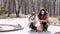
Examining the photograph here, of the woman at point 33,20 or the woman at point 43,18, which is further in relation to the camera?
the woman at point 33,20

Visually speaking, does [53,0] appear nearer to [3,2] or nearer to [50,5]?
[50,5]

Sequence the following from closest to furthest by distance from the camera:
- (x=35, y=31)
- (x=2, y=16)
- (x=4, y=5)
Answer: (x=35, y=31) < (x=2, y=16) < (x=4, y=5)

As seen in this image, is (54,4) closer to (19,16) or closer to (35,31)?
(19,16)

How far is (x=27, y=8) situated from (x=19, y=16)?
1.33m

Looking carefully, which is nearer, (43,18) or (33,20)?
(43,18)

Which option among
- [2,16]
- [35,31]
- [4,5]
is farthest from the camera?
[4,5]

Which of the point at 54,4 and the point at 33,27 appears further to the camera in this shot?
the point at 54,4

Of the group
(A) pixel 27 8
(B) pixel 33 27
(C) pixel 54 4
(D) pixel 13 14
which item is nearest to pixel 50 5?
(C) pixel 54 4

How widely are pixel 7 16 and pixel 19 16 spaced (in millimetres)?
1227

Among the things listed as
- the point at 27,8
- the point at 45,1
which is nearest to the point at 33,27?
the point at 45,1

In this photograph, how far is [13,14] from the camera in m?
17.5

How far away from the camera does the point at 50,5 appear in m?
16.2

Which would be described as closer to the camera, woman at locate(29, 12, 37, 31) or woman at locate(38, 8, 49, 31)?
woman at locate(38, 8, 49, 31)

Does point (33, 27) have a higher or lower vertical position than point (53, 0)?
lower
